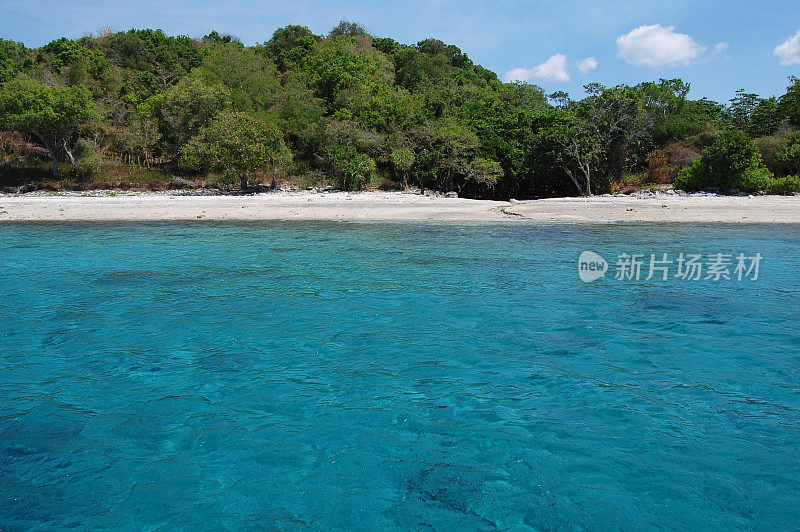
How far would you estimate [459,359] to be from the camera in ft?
24.3

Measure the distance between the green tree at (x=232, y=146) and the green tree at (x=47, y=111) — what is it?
7.86 meters

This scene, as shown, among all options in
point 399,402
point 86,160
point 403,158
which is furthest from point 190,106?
point 399,402

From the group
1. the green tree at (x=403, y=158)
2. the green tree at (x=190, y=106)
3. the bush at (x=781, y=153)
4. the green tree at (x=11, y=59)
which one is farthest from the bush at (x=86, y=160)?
the bush at (x=781, y=153)

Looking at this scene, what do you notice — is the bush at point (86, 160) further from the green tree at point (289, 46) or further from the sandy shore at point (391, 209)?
the green tree at point (289, 46)

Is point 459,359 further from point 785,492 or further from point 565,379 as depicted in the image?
point 785,492

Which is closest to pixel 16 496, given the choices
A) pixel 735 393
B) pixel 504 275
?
pixel 735 393

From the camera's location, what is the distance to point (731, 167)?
92.5 ft

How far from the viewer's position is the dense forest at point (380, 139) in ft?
99.3

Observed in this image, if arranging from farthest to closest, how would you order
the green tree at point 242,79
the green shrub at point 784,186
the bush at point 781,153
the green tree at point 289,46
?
the green tree at point 289,46
the green tree at point 242,79
the bush at point 781,153
the green shrub at point 784,186

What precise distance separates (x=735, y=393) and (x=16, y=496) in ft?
24.3

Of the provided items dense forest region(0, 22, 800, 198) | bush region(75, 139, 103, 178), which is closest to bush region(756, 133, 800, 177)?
dense forest region(0, 22, 800, 198)

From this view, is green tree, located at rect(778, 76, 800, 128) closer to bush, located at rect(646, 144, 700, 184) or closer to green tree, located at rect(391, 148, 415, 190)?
bush, located at rect(646, 144, 700, 184)

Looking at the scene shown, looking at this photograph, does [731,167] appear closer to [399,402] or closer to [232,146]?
[232,146]

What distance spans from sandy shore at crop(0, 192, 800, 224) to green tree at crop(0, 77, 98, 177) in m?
4.86
